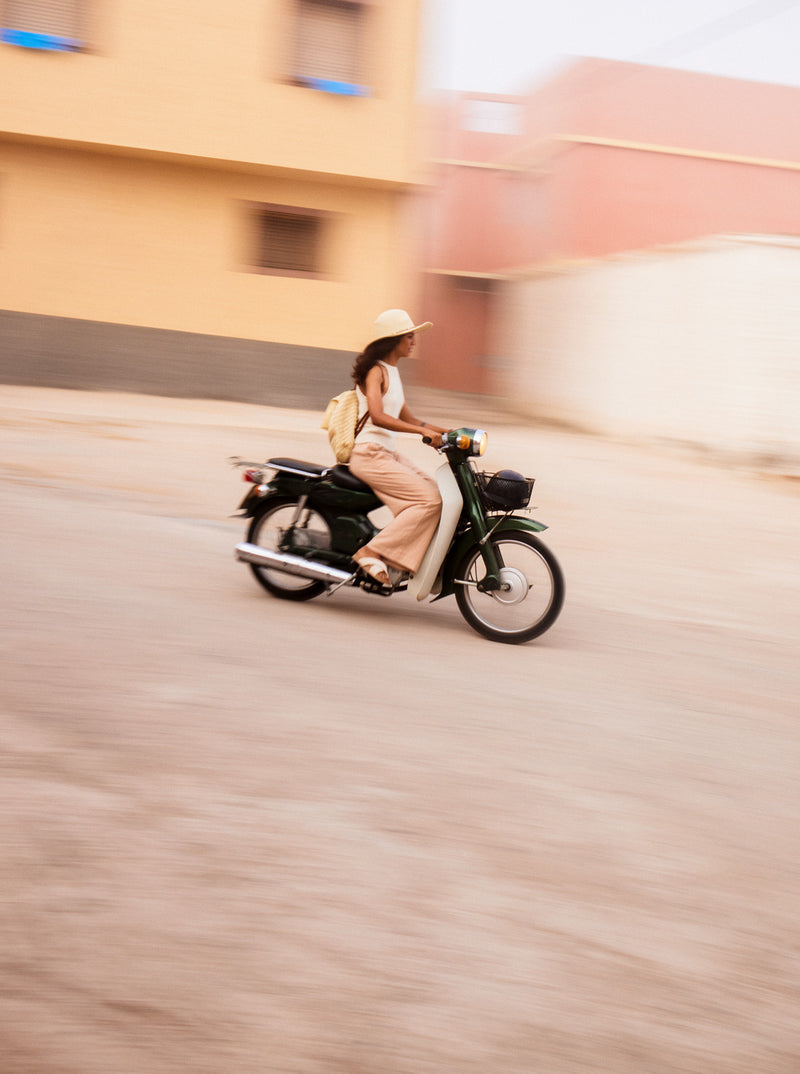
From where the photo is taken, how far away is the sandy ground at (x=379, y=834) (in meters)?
2.77

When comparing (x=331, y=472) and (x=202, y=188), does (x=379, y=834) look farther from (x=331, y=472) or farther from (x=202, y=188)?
(x=202, y=188)

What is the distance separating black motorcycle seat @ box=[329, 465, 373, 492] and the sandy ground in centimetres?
72

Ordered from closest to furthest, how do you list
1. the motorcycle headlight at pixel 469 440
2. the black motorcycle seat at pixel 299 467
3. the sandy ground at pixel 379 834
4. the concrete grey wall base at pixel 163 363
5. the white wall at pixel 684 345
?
the sandy ground at pixel 379 834
the motorcycle headlight at pixel 469 440
the black motorcycle seat at pixel 299 467
the white wall at pixel 684 345
the concrete grey wall base at pixel 163 363

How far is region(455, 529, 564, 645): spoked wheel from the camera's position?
6367mm

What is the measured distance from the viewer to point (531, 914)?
3324 millimetres

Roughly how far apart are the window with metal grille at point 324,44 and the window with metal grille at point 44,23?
2.95 metres

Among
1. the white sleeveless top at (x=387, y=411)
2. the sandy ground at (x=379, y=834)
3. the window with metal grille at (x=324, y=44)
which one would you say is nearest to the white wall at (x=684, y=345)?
the window with metal grille at (x=324, y=44)

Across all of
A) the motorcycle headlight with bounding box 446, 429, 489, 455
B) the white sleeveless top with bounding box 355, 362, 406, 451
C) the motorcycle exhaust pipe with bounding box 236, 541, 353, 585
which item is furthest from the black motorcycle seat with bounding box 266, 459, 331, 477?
the motorcycle headlight with bounding box 446, 429, 489, 455

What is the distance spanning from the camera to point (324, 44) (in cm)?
1719

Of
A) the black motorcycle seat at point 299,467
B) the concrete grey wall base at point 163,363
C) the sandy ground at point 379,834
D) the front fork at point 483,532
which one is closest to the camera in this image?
the sandy ground at point 379,834

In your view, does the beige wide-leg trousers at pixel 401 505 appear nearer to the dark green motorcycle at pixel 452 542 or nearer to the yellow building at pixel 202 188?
the dark green motorcycle at pixel 452 542

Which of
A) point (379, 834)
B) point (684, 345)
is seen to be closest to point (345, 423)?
point (379, 834)

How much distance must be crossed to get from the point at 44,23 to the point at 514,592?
44.8 feet

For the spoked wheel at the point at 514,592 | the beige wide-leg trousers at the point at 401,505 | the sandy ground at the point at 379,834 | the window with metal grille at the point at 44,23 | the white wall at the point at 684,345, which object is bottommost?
the sandy ground at the point at 379,834
